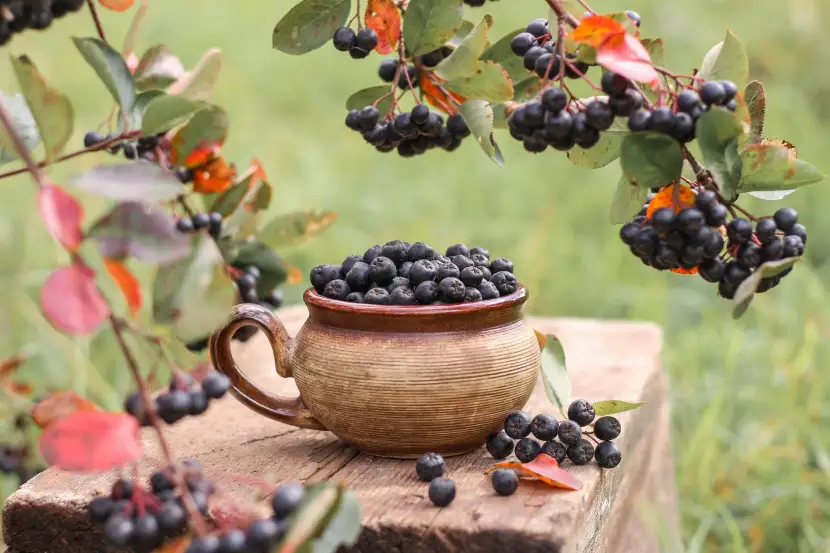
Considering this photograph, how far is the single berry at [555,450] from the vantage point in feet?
3.38

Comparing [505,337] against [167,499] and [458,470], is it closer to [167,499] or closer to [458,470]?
[458,470]

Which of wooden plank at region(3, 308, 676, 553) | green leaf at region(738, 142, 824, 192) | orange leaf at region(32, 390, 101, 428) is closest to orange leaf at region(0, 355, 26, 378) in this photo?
wooden plank at region(3, 308, 676, 553)

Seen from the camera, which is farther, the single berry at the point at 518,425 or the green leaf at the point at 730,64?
the single berry at the point at 518,425

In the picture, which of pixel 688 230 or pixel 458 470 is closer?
pixel 688 230

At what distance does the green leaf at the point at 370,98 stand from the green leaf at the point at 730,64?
37cm

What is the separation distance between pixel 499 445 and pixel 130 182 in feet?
1.79

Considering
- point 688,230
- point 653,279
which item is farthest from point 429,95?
point 653,279

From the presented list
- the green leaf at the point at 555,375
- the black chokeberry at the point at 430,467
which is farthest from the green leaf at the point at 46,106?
the green leaf at the point at 555,375

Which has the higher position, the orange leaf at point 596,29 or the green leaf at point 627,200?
the orange leaf at point 596,29

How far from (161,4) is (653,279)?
307 cm

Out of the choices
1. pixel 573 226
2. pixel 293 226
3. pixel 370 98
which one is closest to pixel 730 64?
pixel 370 98

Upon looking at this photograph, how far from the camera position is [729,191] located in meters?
0.81

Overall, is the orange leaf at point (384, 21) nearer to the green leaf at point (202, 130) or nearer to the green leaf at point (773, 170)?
the green leaf at point (202, 130)

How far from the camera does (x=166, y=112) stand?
791 millimetres
